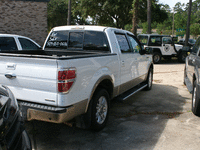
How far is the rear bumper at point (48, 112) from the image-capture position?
3160 millimetres

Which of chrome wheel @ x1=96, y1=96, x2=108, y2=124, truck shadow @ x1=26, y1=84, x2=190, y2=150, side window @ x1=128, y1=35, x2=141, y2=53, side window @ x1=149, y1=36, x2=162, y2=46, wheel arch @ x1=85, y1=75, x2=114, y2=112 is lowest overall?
truck shadow @ x1=26, y1=84, x2=190, y2=150

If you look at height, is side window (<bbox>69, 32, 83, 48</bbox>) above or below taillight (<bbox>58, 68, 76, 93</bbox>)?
above

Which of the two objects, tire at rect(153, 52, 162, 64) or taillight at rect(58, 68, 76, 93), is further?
tire at rect(153, 52, 162, 64)

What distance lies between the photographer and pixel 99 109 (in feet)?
13.6

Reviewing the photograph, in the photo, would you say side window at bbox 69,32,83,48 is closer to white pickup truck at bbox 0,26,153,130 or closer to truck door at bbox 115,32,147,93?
white pickup truck at bbox 0,26,153,130

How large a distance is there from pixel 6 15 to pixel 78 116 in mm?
17008

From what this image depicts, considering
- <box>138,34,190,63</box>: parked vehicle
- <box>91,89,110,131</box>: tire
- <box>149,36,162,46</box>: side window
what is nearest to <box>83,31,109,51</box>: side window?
<box>91,89,110,131</box>: tire

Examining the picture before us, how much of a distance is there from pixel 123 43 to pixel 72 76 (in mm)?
2469

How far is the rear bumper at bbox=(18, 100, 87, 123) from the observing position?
10.4 feet

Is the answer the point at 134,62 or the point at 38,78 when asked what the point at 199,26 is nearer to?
the point at 134,62

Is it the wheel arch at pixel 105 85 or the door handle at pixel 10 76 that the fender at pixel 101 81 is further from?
the door handle at pixel 10 76

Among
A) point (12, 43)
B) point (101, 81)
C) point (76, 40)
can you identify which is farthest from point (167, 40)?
point (101, 81)

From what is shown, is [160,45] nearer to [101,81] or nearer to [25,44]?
[25,44]

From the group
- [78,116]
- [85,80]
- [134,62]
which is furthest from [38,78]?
[134,62]
